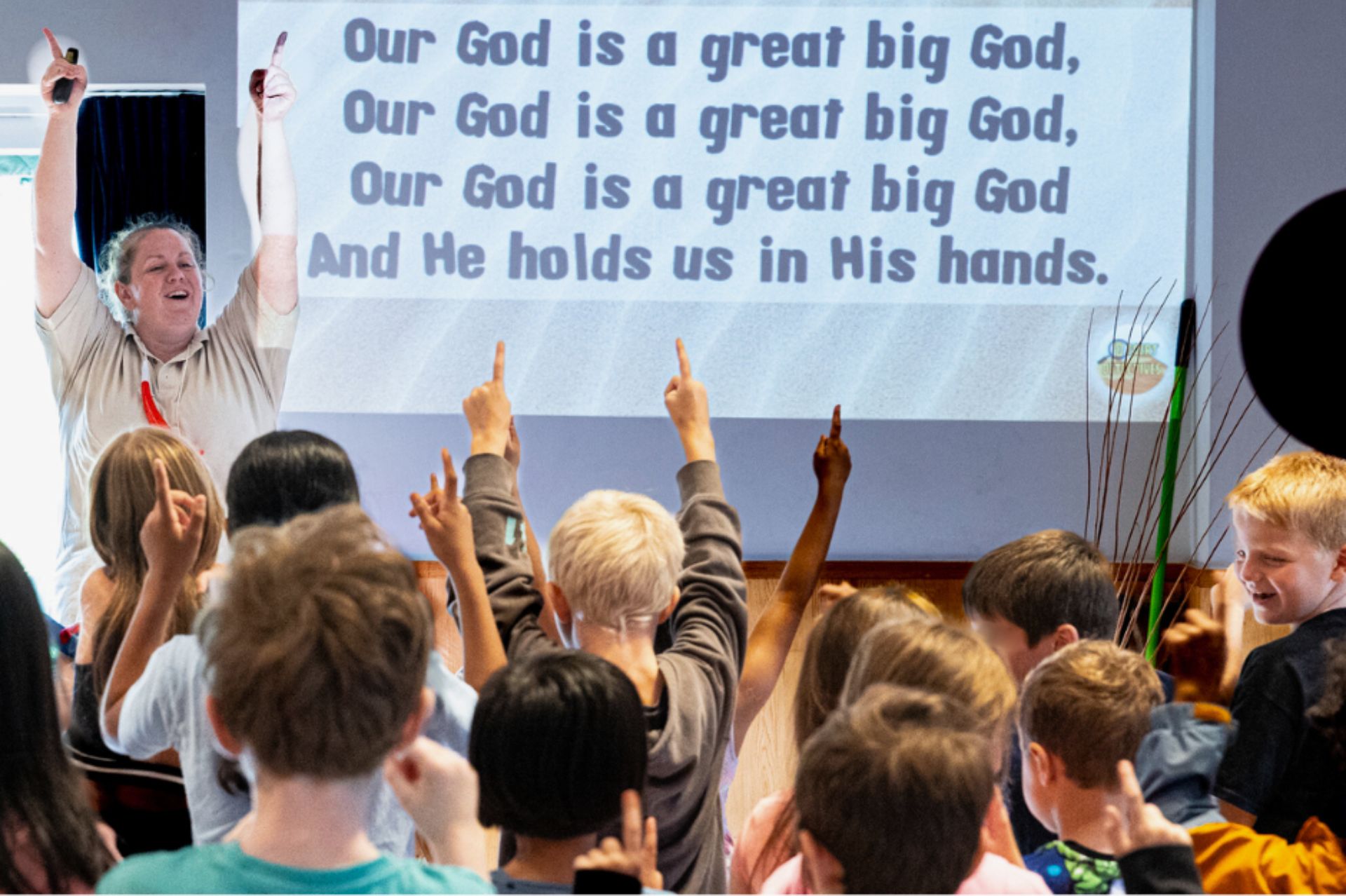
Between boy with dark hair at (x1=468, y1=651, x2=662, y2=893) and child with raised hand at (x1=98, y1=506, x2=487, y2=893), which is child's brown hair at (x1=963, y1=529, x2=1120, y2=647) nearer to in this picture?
boy with dark hair at (x1=468, y1=651, x2=662, y2=893)

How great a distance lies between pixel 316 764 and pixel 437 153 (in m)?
2.81

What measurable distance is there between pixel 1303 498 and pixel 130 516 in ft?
5.25

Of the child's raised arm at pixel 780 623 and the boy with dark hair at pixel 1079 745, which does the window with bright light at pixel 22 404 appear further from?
the boy with dark hair at pixel 1079 745

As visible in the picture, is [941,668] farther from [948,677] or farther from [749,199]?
[749,199]

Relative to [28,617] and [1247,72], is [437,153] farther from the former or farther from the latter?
[28,617]

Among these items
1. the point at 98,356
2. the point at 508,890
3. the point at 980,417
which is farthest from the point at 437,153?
the point at 508,890

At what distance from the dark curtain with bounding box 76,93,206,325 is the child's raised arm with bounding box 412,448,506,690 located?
222cm

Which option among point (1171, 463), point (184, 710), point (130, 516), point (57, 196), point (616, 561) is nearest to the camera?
point (184, 710)

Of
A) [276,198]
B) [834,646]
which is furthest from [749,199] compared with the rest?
[834,646]

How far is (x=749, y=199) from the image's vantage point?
11.8 ft

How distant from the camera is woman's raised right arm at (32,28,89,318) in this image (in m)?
2.86

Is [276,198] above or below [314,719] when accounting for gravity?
above

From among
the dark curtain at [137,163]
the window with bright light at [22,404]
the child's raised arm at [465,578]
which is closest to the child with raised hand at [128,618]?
the child's raised arm at [465,578]

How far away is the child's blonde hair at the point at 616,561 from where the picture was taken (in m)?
1.59
